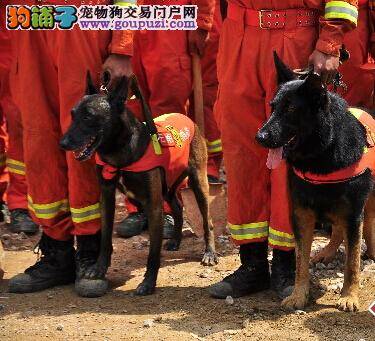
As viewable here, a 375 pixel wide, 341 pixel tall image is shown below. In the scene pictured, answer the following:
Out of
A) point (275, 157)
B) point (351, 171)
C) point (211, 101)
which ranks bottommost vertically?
point (211, 101)

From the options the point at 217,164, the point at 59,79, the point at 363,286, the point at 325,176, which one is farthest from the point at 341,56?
the point at 217,164

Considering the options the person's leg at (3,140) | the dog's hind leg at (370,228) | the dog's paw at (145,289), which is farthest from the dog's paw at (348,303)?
the person's leg at (3,140)

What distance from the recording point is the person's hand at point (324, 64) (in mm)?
4863

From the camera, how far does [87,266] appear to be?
5.80 m

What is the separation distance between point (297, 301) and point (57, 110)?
209 cm

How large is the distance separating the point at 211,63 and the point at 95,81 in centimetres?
275

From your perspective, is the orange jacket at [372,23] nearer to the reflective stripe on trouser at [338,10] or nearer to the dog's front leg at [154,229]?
the reflective stripe on trouser at [338,10]

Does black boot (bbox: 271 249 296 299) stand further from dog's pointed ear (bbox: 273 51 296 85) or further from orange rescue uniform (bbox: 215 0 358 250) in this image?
dog's pointed ear (bbox: 273 51 296 85)

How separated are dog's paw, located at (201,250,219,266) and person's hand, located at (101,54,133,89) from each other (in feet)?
5.30

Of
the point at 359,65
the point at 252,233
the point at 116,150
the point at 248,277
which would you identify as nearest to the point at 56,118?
the point at 116,150

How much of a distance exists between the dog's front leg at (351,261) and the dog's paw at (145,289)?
1.29m

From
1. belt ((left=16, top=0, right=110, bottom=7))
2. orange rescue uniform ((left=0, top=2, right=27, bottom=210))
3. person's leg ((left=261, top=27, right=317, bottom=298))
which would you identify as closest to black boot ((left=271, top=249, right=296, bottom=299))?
person's leg ((left=261, top=27, right=317, bottom=298))

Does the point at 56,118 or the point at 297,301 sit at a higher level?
the point at 56,118

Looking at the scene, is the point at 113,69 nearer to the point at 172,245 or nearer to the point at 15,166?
the point at 172,245
